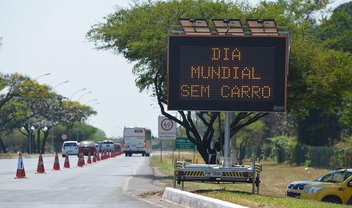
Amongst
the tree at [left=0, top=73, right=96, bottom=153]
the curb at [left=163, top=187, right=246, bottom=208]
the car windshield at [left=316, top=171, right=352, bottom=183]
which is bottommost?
the curb at [left=163, top=187, right=246, bottom=208]

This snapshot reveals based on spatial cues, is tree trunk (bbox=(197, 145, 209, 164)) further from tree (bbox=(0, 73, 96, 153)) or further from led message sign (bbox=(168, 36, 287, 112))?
tree (bbox=(0, 73, 96, 153))

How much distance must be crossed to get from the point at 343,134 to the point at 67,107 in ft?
196

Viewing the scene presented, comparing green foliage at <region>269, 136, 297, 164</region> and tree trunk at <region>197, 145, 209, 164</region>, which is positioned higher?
green foliage at <region>269, 136, 297, 164</region>

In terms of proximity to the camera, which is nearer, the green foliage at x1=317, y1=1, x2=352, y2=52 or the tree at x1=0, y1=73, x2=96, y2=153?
the green foliage at x1=317, y1=1, x2=352, y2=52

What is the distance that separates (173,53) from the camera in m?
21.7

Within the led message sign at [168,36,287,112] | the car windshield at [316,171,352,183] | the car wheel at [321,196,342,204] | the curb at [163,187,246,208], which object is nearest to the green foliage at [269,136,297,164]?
the car windshield at [316,171,352,183]

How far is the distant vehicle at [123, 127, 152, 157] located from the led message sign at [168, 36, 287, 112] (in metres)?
60.8

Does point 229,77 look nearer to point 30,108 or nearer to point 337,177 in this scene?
point 337,177

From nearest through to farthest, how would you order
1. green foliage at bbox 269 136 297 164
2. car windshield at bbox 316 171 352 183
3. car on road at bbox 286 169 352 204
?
car on road at bbox 286 169 352 204 < car windshield at bbox 316 171 352 183 < green foliage at bbox 269 136 297 164

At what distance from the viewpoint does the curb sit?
1514cm

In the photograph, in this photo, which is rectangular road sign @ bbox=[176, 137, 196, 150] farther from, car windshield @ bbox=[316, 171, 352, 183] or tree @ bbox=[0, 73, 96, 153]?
tree @ bbox=[0, 73, 96, 153]

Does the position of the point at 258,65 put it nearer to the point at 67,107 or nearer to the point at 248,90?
the point at 248,90

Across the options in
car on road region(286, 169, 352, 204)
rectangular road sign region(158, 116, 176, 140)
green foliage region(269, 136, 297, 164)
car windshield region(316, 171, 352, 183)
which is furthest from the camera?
green foliage region(269, 136, 297, 164)

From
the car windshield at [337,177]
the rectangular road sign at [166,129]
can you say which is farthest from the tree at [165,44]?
the car windshield at [337,177]
